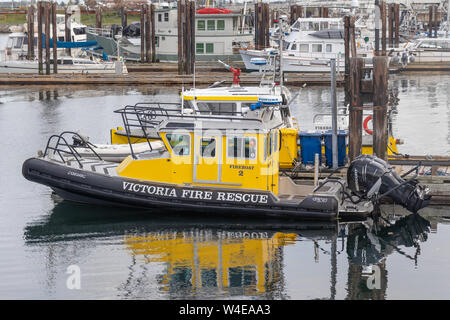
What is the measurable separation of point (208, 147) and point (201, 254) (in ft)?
9.50

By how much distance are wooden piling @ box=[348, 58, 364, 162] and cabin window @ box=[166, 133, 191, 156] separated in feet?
13.9

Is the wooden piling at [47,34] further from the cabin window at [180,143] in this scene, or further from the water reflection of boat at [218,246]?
the cabin window at [180,143]

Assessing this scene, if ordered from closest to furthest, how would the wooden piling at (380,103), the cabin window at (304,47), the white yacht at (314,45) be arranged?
1. the wooden piling at (380,103)
2. the white yacht at (314,45)
3. the cabin window at (304,47)

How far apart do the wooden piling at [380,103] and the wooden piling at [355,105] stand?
40 cm

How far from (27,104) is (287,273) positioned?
89.3 feet

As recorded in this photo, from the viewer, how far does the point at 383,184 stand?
60.2 feet

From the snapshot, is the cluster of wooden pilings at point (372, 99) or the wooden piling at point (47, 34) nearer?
the cluster of wooden pilings at point (372, 99)

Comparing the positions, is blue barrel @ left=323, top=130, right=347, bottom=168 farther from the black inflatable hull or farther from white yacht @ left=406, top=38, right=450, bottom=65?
white yacht @ left=406, top=38, right=450, bottom=65

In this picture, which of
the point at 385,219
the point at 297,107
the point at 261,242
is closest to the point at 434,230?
the point at 385,219

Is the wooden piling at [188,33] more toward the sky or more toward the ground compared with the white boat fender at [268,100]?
more toward the sky

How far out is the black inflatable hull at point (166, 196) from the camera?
18406 mm

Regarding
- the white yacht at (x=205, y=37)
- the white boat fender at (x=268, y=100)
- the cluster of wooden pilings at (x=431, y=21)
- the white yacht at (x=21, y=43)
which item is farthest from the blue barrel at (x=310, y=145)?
the cluster of wooden pilings at (x=431, y=21)

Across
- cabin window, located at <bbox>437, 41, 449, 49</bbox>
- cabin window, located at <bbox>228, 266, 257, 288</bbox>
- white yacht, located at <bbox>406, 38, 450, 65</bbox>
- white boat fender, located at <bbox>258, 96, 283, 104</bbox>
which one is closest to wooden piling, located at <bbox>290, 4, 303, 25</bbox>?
white yacht, located at <bbox>406, 38, 450, 65</bbox>
